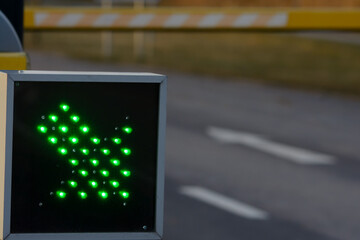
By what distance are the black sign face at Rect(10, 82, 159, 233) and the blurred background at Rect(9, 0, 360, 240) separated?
5365 mm

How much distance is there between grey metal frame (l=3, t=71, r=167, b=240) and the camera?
2.72 m

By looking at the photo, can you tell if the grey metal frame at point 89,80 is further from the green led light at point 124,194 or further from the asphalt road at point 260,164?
the asphalt road at point 260,164

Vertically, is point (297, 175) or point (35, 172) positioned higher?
point (35, 172)

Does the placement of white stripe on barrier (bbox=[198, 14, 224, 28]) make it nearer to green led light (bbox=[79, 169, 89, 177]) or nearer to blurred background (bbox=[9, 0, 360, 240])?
blurred background (bbox=[9, 0, 360, 240])

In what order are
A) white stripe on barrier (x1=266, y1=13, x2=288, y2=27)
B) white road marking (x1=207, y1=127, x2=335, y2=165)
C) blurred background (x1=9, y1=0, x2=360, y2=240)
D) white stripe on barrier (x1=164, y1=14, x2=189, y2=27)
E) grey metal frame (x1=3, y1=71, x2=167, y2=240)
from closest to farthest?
grey metal frame (x1=3, y1=71, x2=167, y2=240) < blurred background (x1=9, y1=0, x2=360, y2=240) < white stripe on barrier (x1=266, y1=13, x2=288, y2=27) < white stripe on barrier (x1=164, y1=14, x2=189, y2=27) < white road marking (x1=207, y1=127, x2=335, y2=165)

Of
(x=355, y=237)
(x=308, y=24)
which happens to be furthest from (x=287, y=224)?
(x=308, y=24)

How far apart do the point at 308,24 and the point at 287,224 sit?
133 inches

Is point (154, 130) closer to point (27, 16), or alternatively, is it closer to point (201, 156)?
point (27, 16)

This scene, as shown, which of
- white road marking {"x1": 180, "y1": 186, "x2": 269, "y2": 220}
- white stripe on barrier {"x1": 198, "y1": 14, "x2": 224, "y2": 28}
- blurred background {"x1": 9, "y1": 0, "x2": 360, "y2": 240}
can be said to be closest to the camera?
blurred background {"x1": 9, "y1": 0, "x2": 360, "y2": 240}

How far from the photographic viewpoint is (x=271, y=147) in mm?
12805

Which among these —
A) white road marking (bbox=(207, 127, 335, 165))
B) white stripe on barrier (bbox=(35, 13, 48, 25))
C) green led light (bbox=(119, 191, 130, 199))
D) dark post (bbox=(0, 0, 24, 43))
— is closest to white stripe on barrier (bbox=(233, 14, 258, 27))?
white road marking (bbox=(207, 127, 335, 165))

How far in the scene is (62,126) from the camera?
279 centimetres

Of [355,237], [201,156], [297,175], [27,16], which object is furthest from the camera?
[201,156]

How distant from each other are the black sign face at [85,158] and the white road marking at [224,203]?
6.29 m
